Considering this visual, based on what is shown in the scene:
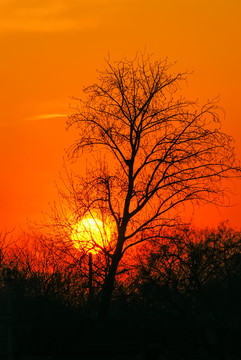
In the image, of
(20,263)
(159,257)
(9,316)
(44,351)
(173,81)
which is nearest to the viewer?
(9,316)

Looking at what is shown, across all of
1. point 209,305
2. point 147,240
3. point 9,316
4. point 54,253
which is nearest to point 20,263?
point 54,253

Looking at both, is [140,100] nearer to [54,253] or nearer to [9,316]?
[54,253]

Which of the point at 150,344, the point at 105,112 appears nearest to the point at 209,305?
the point at 150,344

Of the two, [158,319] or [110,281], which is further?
[110,281]

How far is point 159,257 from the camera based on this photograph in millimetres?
30688

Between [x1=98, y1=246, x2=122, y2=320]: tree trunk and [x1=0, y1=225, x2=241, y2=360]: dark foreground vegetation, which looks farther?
[x1=98, y1=246, x2=122, y2=320]: tree trunk

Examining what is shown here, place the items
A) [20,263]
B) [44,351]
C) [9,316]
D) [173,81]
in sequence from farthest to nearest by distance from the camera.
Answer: [20,263] < [173,81] < [44,351] < [9,316]

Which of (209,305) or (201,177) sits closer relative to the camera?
(209,305)

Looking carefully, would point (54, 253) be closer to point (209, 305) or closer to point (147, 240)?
point (147, 240)

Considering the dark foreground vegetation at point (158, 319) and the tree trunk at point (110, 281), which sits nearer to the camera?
the dark foreground vegetation at point (158, 319)

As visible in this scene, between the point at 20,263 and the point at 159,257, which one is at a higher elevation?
the point at 20,263

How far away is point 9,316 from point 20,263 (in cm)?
2039

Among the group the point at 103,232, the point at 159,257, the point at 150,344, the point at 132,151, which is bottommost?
the point at 150,344

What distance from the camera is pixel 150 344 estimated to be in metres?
24.2
